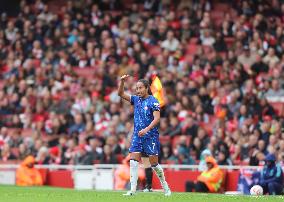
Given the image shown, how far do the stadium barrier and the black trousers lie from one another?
604mm

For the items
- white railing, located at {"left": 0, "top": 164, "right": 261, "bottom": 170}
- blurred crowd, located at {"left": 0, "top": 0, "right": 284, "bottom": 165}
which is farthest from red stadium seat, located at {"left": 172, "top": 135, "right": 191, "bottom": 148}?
white railing, located at {"left": 0, "top": 164, "right": 261, "bottom": 170}

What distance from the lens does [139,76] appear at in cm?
3009

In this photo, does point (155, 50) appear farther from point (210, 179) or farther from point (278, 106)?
point (210, 179)

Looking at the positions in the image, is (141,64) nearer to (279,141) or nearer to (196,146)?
(196,146)

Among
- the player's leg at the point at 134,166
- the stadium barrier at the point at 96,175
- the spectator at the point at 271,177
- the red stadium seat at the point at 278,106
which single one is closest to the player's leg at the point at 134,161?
the player's leg at the point at 134,166

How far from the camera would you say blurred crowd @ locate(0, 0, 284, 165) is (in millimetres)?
26594

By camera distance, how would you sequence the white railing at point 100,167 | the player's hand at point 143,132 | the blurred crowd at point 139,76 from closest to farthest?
the player's hand at point 143,132 < the white railing at point 100,167 < the blurred crowd at point 139,76

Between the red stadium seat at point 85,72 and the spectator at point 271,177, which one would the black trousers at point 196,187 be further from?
the red stadium seat at point 85,72

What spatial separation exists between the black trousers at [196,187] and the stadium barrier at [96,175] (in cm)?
60

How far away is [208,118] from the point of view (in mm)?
28000

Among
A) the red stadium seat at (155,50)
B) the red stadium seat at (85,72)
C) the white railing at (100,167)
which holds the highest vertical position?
the red stadium seat at (155,50)

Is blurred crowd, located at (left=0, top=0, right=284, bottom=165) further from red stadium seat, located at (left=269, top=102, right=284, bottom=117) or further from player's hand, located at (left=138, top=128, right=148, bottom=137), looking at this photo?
player's hand, located at (left=138, top=128, right=148, bottom=137)

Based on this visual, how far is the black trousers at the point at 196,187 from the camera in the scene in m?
23.6

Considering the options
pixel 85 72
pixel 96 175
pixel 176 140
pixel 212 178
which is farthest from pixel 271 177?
pixel 85 72
